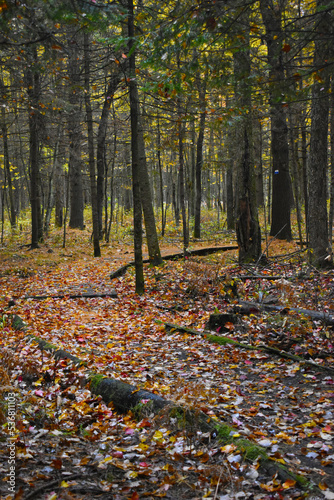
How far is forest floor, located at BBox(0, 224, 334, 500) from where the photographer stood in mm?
2820

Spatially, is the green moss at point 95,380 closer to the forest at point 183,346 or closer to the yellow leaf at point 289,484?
the forest at point 183,346

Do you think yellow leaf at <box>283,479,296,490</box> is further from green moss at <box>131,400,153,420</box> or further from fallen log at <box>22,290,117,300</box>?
fallen log at <box>22,290,117,300</box>

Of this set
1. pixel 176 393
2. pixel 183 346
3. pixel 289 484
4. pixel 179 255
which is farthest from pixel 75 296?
pixel 289 484

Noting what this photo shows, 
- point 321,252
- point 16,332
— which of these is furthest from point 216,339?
point 321,252

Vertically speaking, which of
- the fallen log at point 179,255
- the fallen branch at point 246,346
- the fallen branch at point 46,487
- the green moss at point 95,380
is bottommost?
the fallen branch at point 246,346

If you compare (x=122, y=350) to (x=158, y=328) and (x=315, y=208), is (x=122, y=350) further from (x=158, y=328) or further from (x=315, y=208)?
(x=315, y=208)

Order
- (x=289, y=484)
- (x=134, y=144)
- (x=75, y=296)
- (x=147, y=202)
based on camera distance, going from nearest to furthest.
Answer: (x=289, y=484), (x=134, y=144), (x=75, y=296), (x=147, y=202)

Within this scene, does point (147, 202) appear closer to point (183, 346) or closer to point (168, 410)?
point (183, 346)

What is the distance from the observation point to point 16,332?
6.65m

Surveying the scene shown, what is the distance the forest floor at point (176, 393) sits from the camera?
282 cm

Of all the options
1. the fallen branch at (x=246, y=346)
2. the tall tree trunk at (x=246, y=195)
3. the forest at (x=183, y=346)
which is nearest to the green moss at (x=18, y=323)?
the forest at (x=183, y=346)

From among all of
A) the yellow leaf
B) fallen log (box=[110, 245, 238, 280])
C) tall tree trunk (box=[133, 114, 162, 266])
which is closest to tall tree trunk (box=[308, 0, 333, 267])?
tall tree trunk (box=[133, 114, 162, 266])

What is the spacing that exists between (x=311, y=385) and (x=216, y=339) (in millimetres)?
2064

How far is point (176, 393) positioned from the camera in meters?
4.14
